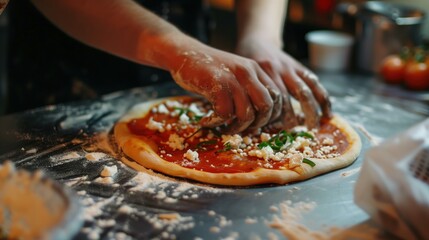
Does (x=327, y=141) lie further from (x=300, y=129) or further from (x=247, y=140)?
(x=247, y=140)

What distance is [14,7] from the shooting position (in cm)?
199

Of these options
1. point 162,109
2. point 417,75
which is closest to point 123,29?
point 162,109

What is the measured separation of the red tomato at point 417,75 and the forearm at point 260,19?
61 centimetres

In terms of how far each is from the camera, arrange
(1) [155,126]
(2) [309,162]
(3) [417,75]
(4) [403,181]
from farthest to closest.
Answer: (3) [417,75] → (1) [155,126] → (2) [309,162] → (4) [403,181]

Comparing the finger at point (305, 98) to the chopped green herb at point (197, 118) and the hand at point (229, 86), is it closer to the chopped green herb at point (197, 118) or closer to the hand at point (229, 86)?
the hand at point (229, 86)

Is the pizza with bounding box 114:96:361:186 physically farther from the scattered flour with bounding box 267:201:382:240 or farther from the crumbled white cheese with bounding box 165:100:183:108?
A: the scattered flour with bounding box 267:201:382:240

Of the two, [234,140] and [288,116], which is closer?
[234,140]

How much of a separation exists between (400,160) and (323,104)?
68 centimetres

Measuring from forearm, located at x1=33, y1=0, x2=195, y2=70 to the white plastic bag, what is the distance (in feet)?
2.32

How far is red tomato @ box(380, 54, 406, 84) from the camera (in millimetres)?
2275

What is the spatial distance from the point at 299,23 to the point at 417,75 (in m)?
0.89

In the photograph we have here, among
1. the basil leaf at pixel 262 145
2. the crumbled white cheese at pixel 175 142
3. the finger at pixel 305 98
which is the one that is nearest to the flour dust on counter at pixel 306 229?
the basil leaf at pixel 262 145

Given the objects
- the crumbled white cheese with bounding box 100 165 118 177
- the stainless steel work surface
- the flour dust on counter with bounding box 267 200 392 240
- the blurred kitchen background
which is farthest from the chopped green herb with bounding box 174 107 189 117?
the blurred kitchen background

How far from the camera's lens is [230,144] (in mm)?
1474
